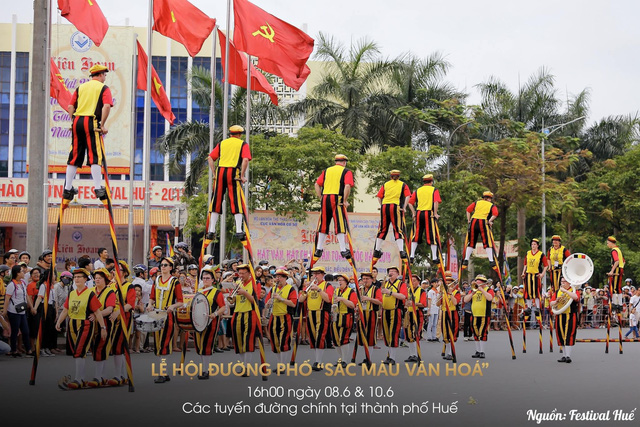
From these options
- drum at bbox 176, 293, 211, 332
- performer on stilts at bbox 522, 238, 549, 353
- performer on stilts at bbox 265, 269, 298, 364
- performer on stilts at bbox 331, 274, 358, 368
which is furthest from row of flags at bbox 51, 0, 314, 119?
drum at bbox 176, 293, 211, 332

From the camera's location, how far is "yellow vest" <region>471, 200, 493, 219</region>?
20156 millimetres

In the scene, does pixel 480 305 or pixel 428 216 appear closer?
pixel 428 216

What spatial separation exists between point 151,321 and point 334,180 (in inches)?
176

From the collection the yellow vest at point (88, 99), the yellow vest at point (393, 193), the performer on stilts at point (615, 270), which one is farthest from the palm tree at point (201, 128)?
the yellow vest at point (88, 99)

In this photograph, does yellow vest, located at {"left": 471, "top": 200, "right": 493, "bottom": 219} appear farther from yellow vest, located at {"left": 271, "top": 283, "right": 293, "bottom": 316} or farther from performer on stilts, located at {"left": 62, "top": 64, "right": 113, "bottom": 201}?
performer on stilts, located at {"left": 62, "top": 64, "right": 113, "bottom": 201}

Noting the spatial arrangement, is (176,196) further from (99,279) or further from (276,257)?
(99,279)

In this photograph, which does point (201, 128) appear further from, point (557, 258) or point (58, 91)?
point (557, 258)

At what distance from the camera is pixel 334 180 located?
1659cm

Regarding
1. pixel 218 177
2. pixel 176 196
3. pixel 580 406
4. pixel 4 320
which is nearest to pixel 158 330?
pixel 218 177

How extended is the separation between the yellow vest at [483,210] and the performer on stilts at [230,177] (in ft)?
23.1

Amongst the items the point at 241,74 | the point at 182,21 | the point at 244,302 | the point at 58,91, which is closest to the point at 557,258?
the point at 241,74

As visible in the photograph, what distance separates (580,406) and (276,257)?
23.5 meters

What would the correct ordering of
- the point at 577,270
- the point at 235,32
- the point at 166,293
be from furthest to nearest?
the point at 235,32, the point at 577,270, the point at 166,293

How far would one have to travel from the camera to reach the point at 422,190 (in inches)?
750
